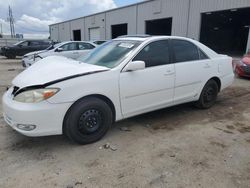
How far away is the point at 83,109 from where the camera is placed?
314 centimetres

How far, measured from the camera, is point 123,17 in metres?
23.5

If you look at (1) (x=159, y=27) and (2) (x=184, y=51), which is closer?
(2) (x=184, y=51)

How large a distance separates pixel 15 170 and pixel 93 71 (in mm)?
1630

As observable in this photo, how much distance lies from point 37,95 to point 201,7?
15574mm

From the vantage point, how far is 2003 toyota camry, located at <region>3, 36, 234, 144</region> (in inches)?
116

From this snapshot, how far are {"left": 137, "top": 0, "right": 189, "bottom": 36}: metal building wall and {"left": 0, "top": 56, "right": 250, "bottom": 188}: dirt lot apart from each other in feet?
47.2

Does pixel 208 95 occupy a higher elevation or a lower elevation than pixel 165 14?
lower

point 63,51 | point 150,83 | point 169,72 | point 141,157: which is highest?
point 63,51

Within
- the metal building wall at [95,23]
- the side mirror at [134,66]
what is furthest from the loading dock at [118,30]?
the side mirror at [134,66]

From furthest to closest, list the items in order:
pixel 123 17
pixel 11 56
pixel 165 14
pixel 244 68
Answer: pixel 123 17, pixel 165 14, pixel 11 56, pixel 244 68

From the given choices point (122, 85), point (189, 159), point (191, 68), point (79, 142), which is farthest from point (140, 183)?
point (191, 68)

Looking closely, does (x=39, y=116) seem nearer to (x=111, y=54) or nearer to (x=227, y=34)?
(x=111, y=54)

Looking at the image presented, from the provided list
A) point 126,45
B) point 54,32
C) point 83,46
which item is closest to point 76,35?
point 54,32

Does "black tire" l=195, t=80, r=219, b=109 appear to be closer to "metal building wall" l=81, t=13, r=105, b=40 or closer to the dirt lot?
the dirt lot
